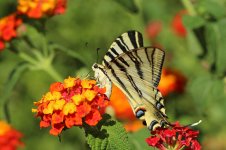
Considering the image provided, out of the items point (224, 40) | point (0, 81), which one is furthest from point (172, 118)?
point (0, 81)

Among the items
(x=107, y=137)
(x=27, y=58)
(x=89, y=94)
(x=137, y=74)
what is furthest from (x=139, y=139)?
(x=27, y=58)

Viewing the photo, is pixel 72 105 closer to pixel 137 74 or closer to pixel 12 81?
pixel 137 74

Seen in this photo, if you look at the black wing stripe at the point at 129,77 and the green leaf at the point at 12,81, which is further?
the green leaf at the point at 12,81

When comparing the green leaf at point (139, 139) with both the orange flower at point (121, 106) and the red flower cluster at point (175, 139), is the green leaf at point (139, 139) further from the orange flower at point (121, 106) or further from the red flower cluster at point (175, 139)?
the orange flower at point (121, 106)

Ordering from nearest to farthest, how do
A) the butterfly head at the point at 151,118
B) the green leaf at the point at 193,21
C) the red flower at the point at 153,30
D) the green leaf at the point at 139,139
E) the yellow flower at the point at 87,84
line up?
the yellow flower at the point at 87,84, the butterfly head at the point at 151,118, the green leaf at the point at 139,139, the green leaf at the point at 193,21, the red flower at the point at 153,30

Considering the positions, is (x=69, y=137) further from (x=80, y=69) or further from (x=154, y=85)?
(x=154, y=85)

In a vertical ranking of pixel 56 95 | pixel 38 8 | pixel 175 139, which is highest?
pixel 38 8

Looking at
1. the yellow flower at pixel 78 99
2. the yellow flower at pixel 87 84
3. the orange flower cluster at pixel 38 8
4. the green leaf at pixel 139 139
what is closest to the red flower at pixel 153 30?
the orange flower cluster at pixel 38 8
